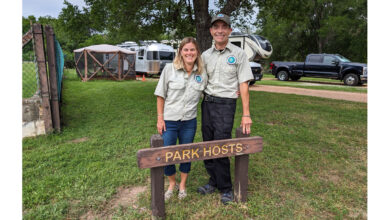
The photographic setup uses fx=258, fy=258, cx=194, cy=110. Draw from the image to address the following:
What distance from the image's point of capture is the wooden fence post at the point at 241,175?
268 cm

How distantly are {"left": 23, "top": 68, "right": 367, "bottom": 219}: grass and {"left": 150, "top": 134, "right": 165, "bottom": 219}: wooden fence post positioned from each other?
0.43ft

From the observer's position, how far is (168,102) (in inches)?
103

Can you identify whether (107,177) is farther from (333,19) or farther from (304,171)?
(333,19)

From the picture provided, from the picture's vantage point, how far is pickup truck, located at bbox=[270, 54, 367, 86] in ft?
47.2

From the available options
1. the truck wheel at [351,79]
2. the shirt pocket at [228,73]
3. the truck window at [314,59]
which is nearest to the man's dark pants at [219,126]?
the shirt pocket at [228,73]

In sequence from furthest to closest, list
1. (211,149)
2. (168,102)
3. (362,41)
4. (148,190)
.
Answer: (362,41), (148,190), (168,102), (211,149)

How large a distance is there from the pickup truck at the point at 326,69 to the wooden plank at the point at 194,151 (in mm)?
14400

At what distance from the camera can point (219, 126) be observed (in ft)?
8.88

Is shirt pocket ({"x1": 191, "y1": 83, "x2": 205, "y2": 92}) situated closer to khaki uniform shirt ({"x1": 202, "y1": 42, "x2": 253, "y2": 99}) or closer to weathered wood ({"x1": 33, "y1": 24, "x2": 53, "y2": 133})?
khaki uniform shirt ({"x1": 202, "y1": 42, "x2": 253, "y2": 99})

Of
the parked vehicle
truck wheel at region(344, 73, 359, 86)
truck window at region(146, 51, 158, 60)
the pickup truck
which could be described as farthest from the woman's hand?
truck window at region(146, 51, 158, 60)

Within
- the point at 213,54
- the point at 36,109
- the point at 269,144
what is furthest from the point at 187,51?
the point at 36,109

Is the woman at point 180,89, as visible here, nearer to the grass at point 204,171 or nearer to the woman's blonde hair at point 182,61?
the woman's blonde hair at point 182,61

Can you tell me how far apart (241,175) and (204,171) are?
2.97ft

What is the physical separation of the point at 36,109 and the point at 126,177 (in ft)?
8.15
